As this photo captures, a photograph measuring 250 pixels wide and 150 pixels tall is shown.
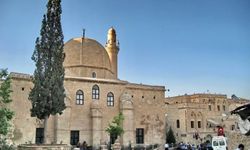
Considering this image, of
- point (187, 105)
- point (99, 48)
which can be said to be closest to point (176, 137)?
point (187, 105)

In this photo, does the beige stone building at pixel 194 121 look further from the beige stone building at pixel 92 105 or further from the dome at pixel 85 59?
the dome at pixel 85 59

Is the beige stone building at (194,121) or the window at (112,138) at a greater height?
the beige stone building at (194,121)

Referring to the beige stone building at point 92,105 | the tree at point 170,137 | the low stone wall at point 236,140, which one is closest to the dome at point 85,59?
the beige stone building at point 92,105

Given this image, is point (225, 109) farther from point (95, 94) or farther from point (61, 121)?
point (61, 121)

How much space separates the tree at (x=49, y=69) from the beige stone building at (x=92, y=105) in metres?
9.17

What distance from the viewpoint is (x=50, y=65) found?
18641mm

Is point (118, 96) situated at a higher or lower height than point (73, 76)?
lower

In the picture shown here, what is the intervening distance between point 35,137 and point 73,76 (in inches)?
286

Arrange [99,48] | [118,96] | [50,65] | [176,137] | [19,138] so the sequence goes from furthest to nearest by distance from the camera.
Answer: [176,137] → [99,48] → [118,96] → [19,138] → [50,65]

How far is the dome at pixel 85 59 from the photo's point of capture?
32.6 m

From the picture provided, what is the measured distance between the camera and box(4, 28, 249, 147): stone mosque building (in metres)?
27.2

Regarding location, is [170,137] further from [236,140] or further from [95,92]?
[236,140]

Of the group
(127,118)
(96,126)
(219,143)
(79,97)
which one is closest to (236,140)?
(219,143)

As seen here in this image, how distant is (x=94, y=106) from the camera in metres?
30.0
